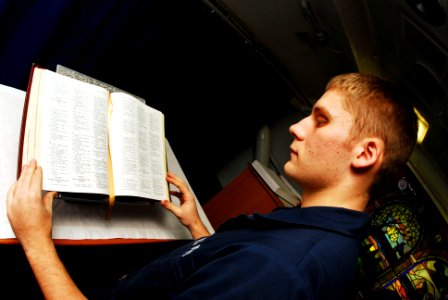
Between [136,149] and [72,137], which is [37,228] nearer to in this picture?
[72,137]

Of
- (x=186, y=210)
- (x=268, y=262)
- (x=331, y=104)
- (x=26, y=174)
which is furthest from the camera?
(x=186, y=210)

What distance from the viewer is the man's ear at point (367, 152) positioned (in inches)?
37.7

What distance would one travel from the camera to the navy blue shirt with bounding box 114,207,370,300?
2.22ft

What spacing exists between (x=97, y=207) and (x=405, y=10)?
134 cm

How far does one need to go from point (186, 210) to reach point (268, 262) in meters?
0.65

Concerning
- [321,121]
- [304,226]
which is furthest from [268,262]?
[321,121]

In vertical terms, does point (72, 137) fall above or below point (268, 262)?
above

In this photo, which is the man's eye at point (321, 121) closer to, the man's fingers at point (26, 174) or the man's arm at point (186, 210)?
the man's arm at point (186, 210)

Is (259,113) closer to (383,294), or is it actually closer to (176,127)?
(176,127)

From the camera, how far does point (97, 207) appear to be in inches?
41.9

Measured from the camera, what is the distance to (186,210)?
50.9 inches

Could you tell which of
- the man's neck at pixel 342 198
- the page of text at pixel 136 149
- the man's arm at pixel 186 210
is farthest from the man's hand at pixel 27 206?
the man's neck at pixel 342 198

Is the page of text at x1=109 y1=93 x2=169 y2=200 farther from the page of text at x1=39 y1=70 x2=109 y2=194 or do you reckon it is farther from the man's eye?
the man's eye

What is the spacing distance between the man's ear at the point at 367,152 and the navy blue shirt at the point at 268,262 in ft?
0.47
